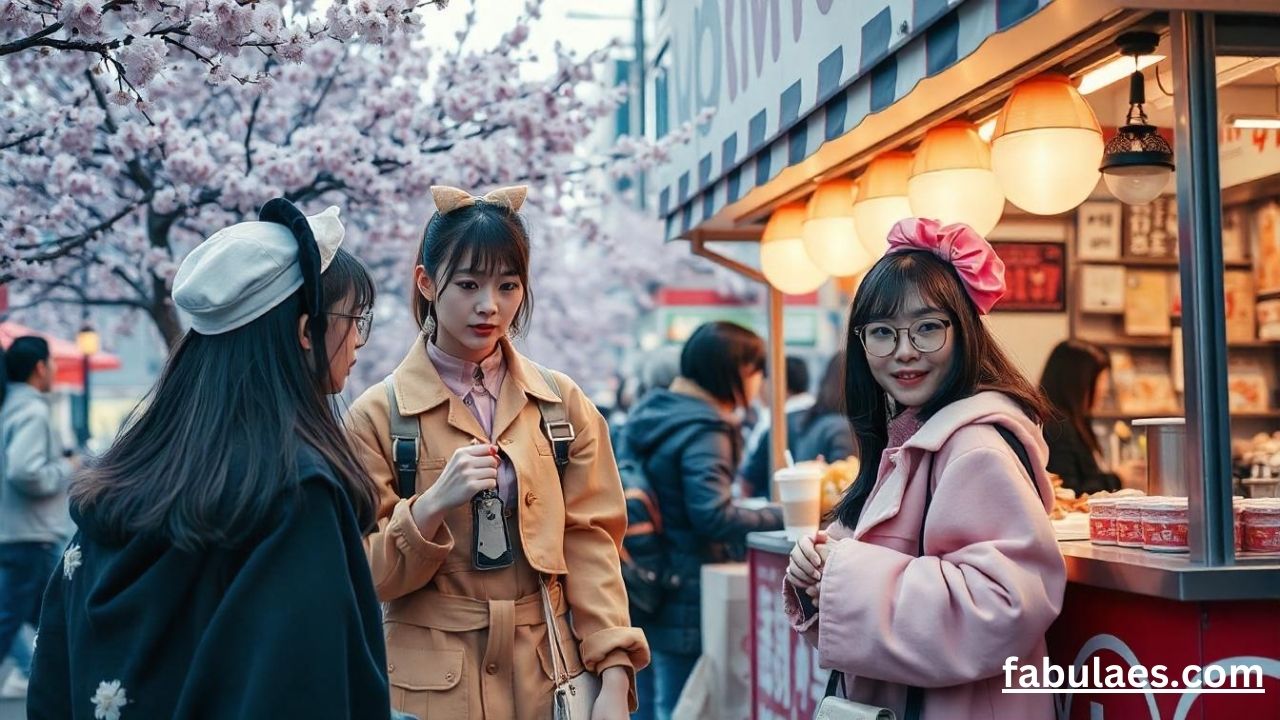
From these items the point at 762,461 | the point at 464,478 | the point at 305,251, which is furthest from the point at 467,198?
the point at 762,461

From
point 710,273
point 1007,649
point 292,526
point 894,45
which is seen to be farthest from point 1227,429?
point 710,273

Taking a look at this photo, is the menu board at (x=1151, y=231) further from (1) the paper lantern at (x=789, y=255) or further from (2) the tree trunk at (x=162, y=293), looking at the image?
(2) the tree trunk at (x=162, y=293)

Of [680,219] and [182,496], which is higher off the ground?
[680,219]

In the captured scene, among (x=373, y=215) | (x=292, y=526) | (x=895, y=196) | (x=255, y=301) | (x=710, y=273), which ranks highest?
(x=710, y=273)

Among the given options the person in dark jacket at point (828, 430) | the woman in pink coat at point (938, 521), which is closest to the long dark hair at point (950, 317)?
the woman in pink coat at point (938, 521)

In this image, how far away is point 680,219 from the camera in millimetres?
6574

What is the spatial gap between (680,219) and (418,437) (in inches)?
147

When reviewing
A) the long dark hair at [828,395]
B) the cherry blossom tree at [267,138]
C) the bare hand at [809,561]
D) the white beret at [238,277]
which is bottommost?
the bare hand at [809,561]

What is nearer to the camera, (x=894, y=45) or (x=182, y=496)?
(x=182, y=496)

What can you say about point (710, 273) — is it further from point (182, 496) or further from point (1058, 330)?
point (182, 496)

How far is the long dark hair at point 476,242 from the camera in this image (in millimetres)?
2986

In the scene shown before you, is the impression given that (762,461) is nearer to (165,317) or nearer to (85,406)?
(165,317)

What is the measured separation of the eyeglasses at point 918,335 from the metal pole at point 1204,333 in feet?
1.77

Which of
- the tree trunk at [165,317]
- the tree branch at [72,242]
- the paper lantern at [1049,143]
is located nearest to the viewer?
the paper lantern at [1049,143]
